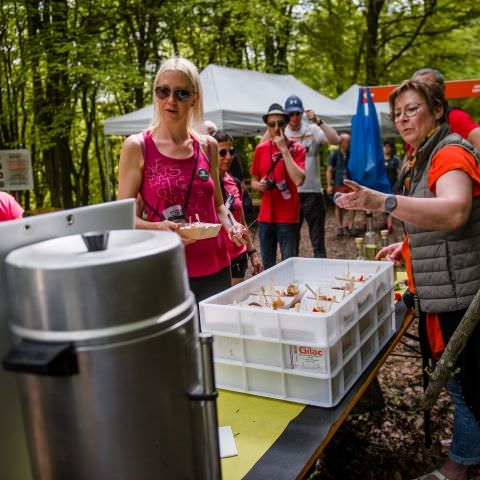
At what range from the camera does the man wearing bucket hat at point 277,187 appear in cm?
493

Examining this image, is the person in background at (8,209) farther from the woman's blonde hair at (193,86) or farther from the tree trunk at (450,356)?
the tree trunk at (450,356)

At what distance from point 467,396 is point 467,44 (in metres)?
14.9

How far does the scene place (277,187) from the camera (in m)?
5.01

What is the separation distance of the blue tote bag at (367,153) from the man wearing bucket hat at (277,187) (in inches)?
43.4

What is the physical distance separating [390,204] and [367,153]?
4.43m

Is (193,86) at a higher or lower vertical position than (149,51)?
lower

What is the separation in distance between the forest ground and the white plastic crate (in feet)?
2.81

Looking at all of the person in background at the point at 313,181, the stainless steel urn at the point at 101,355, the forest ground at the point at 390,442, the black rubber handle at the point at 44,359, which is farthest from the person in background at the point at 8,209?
the person in background at the point at 313,181

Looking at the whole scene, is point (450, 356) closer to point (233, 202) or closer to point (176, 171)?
point (176, 171)

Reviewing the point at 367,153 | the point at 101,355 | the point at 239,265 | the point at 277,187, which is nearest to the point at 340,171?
the point at 367,153

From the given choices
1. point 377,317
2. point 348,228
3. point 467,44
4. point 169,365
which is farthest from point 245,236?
point 467,44

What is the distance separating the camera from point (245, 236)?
8.58 ft

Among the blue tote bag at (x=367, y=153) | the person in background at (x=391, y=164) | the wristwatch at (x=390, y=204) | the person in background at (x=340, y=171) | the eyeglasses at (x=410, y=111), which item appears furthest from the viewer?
the person in background at (x=391, y=164)

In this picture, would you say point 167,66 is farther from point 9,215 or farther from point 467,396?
point 467,396
